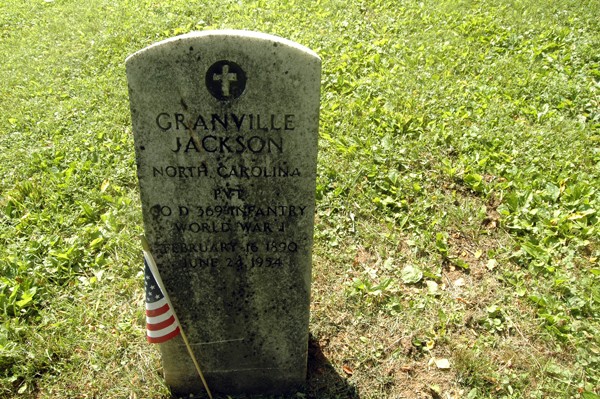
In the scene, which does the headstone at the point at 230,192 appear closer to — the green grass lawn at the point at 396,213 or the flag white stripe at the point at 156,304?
the flag white stripe at the point at 156,304

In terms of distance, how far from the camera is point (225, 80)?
2.03 m

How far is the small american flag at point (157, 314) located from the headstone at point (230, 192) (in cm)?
8

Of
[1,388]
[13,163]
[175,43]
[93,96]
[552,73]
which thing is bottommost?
[1,388]

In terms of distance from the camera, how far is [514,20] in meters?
6.41

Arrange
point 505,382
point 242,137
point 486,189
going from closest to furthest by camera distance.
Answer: point 242,137
point 505,382
point 486,189

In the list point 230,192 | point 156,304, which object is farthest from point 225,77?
point 156,304

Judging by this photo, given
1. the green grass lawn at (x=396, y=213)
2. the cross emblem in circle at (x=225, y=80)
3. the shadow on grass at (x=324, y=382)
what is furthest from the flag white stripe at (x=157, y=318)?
the cross emblem in circle at (x=225, y=80)

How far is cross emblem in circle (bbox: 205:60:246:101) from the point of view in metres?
2.01

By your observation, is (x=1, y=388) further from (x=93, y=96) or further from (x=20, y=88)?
(x=20, y=88)

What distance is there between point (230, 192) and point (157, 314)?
0.77m

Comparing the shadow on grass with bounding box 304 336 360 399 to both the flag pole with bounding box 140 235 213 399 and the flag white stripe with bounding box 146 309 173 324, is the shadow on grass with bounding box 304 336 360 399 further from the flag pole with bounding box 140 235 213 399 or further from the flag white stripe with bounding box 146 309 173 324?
the flag white stripe with bounding box 146 309 173 324

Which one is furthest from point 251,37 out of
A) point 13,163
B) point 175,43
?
point 13,163

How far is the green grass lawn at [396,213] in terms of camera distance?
3080 mm

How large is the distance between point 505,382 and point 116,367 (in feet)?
7.92
